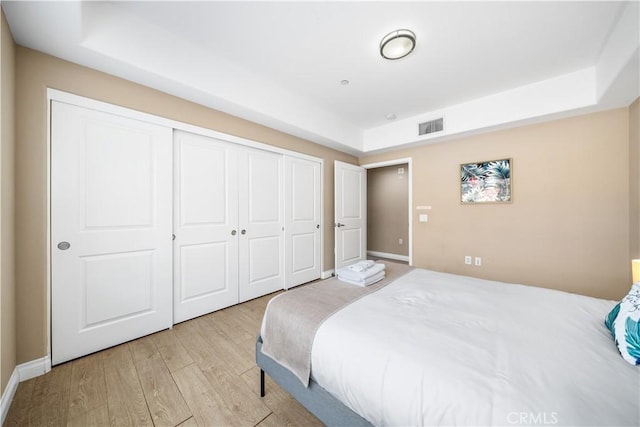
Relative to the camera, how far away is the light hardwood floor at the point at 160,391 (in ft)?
4.33

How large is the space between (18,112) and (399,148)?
14.0ft

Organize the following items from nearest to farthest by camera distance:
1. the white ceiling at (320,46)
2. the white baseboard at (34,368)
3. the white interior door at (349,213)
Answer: the white baseboard at (34,368) → the white ceiling at (320,46) → the white interior door at (349,213)

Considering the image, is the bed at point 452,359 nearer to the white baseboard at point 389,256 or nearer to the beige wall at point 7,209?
the beige wall at point 7,209

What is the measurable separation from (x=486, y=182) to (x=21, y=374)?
16.3 ft

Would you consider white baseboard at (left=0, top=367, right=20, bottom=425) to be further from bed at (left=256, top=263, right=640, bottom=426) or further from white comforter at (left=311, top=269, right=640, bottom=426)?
white comforter at (left=311, top=269, right=640, bottom=426)

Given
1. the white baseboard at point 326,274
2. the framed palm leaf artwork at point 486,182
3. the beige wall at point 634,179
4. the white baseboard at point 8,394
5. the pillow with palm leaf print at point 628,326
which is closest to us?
the pillow with palm leaf print at point 628,326

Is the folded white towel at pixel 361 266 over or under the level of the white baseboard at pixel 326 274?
over

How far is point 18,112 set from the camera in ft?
5.25

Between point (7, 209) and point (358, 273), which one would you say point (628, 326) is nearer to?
point (358, 273)

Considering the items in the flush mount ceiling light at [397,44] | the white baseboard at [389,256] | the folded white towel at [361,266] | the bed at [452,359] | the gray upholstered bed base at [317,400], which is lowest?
the white baseboard at [389,256]

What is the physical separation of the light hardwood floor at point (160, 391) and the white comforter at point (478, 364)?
66 centimetres

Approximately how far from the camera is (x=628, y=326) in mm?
920

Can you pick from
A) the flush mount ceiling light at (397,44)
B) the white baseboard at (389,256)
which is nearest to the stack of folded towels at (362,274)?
the flush mount ceiling light at (397,44)

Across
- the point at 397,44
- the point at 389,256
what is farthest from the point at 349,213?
the point at 397,44
